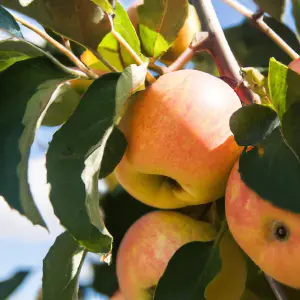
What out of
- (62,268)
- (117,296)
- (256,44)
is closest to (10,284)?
(117,296)

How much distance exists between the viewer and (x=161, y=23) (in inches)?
32.2

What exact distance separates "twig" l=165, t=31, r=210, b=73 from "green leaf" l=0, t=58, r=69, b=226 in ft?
0.67

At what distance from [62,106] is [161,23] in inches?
8.4

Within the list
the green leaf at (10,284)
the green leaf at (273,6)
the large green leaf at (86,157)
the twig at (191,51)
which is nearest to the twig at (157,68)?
the twig at (191,51)

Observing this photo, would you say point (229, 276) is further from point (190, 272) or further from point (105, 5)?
Answer: point (105, 5)

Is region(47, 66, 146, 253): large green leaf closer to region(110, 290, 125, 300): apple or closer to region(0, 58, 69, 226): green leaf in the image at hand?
region(0, 58, 69, 226): green leaf

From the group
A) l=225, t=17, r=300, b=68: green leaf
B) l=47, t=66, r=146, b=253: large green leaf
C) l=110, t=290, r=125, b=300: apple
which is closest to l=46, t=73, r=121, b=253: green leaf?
l=47, t=66, r=146, b=253: large green leaf

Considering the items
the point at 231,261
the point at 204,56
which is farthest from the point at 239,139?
the point at 204,56

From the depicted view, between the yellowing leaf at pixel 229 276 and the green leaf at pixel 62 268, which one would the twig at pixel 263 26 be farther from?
the green leaf at pixel 62 268

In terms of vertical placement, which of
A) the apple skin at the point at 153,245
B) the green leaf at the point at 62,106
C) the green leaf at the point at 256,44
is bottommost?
the apple skin at the point at 153,245

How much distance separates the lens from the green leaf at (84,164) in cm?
57

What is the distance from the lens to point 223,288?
0.79 meters

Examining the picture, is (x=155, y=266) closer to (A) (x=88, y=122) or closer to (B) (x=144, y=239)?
(B) (x=144, y=239)

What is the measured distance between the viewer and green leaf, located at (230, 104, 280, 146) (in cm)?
65
